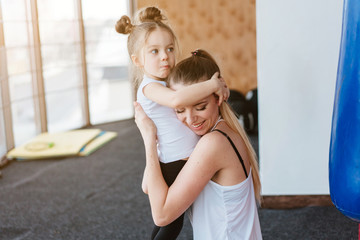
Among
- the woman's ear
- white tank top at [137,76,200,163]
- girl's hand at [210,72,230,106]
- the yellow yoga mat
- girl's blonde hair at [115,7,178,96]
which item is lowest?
the yellow yoga mat

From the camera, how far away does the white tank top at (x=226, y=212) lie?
1.20 m

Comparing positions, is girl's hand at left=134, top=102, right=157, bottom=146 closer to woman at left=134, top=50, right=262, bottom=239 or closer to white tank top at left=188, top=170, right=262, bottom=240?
woman at left=134, top=50, right=262, bottom=239

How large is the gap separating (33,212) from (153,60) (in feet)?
5.26

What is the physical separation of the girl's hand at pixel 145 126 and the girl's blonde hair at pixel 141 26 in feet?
0.62

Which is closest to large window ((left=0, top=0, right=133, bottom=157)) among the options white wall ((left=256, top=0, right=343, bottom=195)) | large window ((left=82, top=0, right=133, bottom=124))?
large window ((left=82, top=0, right=133, bottom=124))

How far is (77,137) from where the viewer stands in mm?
4000

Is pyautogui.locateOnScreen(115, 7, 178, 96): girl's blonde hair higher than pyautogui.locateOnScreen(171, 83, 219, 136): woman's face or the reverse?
higher

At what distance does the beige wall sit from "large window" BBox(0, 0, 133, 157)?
67 cm

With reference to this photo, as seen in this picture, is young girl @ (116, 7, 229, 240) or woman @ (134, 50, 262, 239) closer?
woman @ (134, 50, 262, 239)

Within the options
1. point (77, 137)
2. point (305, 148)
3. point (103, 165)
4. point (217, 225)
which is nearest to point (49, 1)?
point (77, 137)

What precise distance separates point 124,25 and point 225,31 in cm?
319

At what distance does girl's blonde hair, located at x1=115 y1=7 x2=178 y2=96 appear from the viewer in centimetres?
138

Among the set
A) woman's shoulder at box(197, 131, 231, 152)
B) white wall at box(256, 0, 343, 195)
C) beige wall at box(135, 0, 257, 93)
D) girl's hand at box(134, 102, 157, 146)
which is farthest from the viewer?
beige wall at box(135, 0, 257, 93)

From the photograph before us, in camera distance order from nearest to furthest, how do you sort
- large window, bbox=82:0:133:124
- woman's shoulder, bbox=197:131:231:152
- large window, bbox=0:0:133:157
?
woman's shoulder, bbox=197:131:231:152, large window, bbox=0:0:133:157, large window, bbox=82:0:133:124
